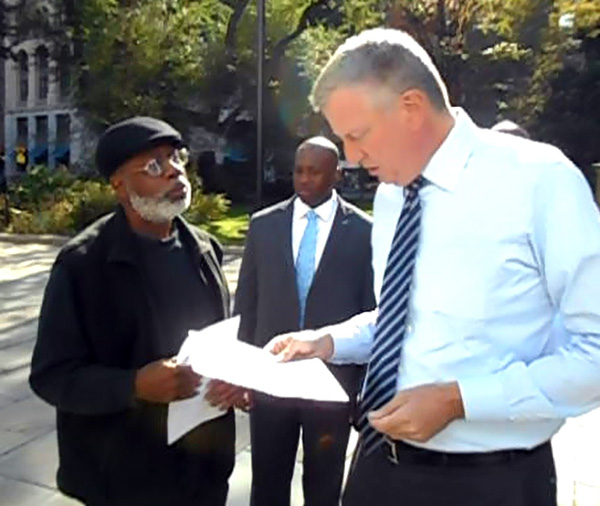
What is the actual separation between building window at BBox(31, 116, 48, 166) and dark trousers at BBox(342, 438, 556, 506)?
52997 millimetres

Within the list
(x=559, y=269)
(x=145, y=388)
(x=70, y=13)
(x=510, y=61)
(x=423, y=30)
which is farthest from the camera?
(x=510, y=61)

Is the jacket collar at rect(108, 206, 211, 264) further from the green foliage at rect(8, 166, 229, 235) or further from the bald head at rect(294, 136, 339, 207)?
the green foliage at rect(8, 166, 229, 235)

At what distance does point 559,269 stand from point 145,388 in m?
1.26

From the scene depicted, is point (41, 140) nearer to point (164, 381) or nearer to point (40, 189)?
point (40, 189)

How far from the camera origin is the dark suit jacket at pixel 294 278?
370 centimetres

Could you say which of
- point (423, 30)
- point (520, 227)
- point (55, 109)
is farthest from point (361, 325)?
point (55, 109)

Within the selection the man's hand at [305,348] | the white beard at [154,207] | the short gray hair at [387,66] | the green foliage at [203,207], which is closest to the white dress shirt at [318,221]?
the white beard at [154,207]

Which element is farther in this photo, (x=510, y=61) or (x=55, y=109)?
(x=55, y=109)

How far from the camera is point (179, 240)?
9.07ft

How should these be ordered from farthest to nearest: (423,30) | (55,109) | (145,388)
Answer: (55,109) → (423,30) → (145,388)

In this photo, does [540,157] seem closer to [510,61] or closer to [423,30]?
[423,30]

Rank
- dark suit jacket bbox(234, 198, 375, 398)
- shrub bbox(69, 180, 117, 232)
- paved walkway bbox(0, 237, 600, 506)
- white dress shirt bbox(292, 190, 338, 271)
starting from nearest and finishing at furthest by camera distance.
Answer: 1. dark suit jacket bbox(234, 198, 375, 398)
2. white dress shirt bbox(292, 190, 338, 271)
3. paved walkway bbox(0, 237, 600, 506)
4. shrub bbox(69, 180, 117, 232)

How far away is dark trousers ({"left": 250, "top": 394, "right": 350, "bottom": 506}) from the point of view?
378cm

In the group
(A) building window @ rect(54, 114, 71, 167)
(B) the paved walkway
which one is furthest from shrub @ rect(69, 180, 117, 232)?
(A) building window @ rect(54, 114, 71, 167)
